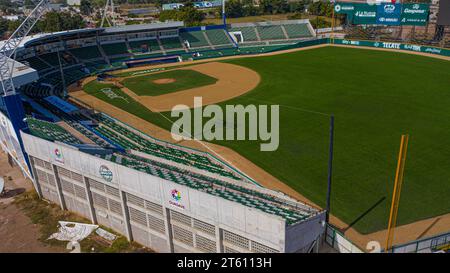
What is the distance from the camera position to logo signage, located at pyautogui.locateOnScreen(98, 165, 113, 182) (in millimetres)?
25812

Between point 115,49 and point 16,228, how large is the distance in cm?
7023

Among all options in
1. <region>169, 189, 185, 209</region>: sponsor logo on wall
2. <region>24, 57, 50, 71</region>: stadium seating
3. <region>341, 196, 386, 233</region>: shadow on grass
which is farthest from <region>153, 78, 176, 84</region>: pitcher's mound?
<region>169, 189, 185, 209</region>: sponsor logo on wall

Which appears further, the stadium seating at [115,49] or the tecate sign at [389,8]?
the tecate sign at [389,8]

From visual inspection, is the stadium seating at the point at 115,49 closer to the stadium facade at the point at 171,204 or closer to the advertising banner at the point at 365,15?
the advertising banner at the point at 365,15

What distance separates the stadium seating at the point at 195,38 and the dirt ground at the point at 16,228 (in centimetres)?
7196

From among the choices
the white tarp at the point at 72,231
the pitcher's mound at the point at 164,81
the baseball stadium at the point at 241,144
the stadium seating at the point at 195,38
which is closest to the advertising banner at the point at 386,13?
the baseball stadium at the point at 241,144

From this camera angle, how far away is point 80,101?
60719 mm

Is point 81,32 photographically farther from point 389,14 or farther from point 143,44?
point 389,14

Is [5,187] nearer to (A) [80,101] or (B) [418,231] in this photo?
(A) [80,101]

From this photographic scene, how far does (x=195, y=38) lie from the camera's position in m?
103

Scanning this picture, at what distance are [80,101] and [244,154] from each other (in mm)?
34625

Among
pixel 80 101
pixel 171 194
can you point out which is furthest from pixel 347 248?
pixel 80 101

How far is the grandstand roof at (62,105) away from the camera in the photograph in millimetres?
51903

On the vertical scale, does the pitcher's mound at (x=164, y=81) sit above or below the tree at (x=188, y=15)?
below
